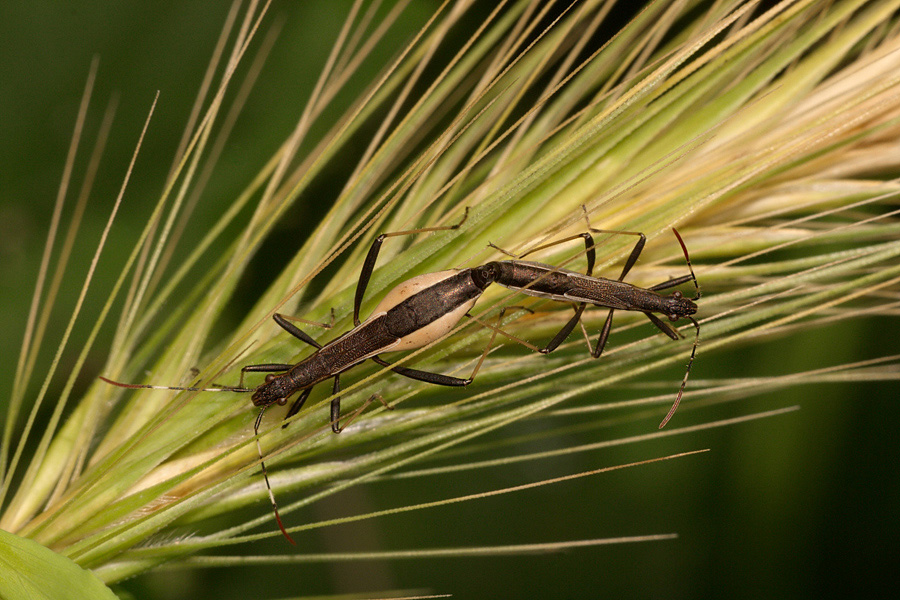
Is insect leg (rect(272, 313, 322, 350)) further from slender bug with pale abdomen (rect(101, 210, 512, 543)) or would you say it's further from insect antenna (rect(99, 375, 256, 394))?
insect antenna (rect(99, 375, 256, 394))

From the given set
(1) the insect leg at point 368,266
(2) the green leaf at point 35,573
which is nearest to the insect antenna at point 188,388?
(1) the insect leg at point 368,266

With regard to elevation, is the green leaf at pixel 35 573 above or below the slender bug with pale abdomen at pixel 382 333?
below

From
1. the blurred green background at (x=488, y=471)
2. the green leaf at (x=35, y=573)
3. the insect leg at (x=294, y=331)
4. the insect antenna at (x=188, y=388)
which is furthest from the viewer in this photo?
the blurred green background at (x=488, y=471)

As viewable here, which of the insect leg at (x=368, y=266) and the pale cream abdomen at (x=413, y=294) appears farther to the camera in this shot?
the pale cream abdomen at (x=413, y=294)

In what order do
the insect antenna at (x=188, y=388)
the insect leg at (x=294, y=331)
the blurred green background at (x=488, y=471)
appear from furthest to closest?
the blurred green background at (x=488, y=471) < the insect leg at (x=294, y=331) < the insect antenna at (x=188, y=388)

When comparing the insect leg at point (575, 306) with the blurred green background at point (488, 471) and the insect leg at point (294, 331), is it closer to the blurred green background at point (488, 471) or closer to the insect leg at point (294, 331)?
the insect leg at point (294, 331)

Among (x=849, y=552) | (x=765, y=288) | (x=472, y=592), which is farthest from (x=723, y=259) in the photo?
(x=472, y=592)

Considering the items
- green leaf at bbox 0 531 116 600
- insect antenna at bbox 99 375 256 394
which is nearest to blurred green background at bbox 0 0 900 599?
insect antenna at bbox 99 375 256 394
